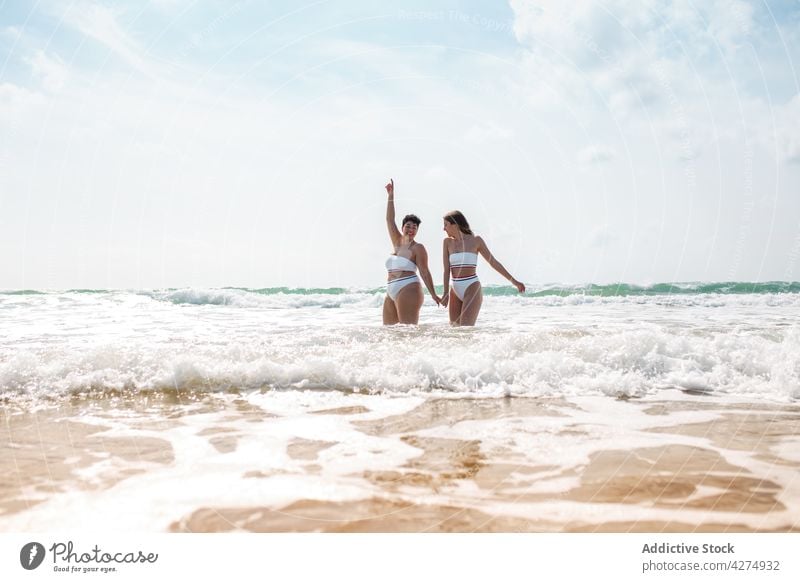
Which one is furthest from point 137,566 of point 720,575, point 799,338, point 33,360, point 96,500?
point 799,338

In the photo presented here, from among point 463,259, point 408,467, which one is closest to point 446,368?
point 408,467

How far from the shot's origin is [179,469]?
3207 millimetres

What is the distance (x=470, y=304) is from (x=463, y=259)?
0.87 metres

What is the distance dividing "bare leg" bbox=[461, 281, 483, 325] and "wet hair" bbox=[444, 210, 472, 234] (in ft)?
3.28

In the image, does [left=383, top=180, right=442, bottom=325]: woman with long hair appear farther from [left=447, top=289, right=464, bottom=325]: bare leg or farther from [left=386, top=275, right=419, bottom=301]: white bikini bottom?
[left=447, top=289, right=464, bottom=325]: bare leg

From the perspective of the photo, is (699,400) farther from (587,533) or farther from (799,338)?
(587,533)

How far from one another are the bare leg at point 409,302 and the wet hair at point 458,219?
4.10 feet

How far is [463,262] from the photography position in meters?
9.09

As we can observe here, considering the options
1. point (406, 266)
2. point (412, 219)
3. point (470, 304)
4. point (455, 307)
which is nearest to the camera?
point (412, 219)

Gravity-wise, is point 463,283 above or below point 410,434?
above

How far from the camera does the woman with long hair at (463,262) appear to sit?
29.7 feet

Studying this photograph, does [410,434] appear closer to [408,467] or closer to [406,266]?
[408,467]

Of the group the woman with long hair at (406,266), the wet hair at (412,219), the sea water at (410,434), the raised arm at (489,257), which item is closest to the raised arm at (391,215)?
the woman with long hair at (406,266)

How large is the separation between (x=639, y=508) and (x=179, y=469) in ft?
8.70
